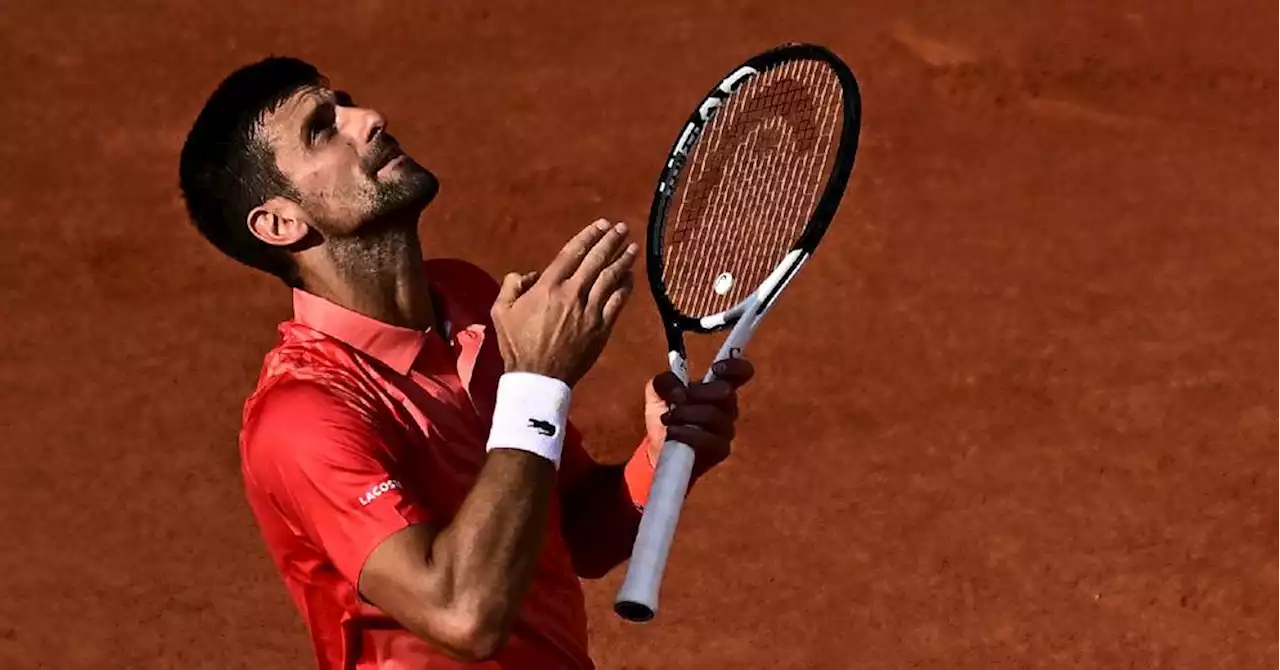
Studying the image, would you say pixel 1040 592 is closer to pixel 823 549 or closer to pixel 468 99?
pixel 823 549

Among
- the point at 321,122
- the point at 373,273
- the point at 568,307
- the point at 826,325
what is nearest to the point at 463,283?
the point at 373,273

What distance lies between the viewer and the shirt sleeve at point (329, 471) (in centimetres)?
289

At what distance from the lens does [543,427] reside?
2982 mm

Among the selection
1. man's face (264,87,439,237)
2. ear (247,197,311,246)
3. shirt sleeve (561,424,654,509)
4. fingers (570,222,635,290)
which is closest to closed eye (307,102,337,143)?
man's face (264,87,439,237)

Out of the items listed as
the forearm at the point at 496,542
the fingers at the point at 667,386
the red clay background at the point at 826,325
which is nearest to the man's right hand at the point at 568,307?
the forearm at the point at 496,542

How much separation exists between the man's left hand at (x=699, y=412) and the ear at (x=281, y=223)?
828mm

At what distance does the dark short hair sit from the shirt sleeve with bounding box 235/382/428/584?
55 cm

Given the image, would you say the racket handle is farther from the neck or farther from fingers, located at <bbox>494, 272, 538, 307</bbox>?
the neck

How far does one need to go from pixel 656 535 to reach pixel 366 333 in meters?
0.71

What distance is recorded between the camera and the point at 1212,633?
232 inches

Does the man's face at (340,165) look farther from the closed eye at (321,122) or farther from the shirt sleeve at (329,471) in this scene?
the shirt sleeve at (329,471)

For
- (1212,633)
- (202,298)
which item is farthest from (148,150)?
(1212,633)

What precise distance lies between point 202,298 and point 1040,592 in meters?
3.86

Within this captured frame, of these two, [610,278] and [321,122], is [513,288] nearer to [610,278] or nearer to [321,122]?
[610,278]
